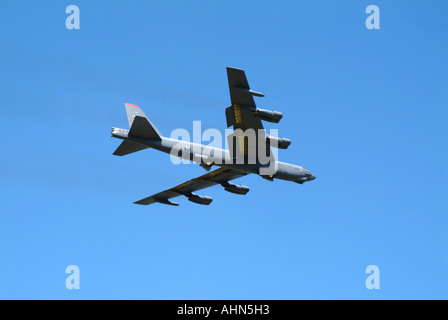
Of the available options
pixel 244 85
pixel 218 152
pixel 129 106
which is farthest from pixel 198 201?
pixel 244 85

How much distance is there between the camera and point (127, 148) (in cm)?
4250

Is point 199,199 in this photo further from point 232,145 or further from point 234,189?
point 232,145

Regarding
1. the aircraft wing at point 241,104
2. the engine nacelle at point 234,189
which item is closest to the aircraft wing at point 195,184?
the engine nacelle at point 234,189

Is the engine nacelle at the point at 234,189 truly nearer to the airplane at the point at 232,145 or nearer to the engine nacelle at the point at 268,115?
the airplane at the point at 232,145

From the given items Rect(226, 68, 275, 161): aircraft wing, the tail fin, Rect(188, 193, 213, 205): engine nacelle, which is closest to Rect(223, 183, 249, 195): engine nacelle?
Rect(188, 193, 213, 205): engine nacelle

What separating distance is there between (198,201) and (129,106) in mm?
9295

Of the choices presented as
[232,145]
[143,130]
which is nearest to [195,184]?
[232,145]

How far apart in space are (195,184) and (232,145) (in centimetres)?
572

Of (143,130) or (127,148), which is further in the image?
(127,148)

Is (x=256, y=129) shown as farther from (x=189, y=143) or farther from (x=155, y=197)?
(x=155, y=197)

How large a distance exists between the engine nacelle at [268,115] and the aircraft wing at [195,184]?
614cm

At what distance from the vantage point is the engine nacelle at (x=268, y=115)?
4016cm

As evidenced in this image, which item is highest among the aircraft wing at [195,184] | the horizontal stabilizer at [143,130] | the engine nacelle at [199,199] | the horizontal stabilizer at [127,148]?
the horizontal stabilizer at [143,130]

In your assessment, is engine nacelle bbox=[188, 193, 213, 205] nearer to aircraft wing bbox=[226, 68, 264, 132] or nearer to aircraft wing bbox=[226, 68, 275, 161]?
aircraft wing bbox=[226, 68, 275, 161]
